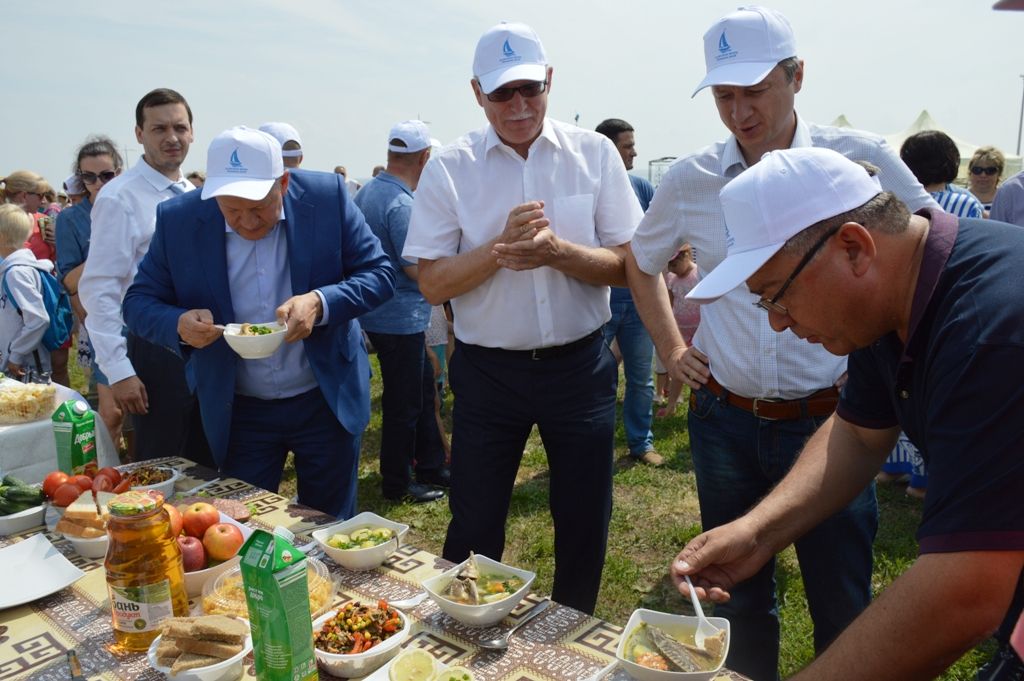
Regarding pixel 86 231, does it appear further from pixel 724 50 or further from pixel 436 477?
pixel 724 50

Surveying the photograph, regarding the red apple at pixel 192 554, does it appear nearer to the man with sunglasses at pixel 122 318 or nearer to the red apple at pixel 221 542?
the red apple at pixel 221 542

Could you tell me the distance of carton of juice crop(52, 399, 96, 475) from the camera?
8.55 feet

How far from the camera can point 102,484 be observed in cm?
238

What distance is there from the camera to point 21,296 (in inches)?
201

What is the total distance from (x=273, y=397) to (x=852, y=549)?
2070 millimetres

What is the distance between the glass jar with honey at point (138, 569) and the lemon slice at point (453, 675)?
0.66 metres

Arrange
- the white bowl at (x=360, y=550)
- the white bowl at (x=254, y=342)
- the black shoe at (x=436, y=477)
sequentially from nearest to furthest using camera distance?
the white bowl at (x=360, y=550) → the white bowl at (x=254, y=342) → the black shoe at (x=436, y=477)

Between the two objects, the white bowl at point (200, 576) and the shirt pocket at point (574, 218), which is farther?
the shirt pocket at point (574, 218)

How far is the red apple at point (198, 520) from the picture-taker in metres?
2.01

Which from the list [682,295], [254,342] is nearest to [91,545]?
[254,342]

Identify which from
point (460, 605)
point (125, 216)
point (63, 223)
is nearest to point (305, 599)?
point (460, 605)

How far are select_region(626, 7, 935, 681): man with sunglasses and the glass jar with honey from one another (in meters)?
1.68

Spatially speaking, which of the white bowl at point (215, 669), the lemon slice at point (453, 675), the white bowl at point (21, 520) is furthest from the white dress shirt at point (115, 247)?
the lemon slice at point (453, 675)

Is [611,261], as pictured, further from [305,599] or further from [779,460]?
[305,599]
